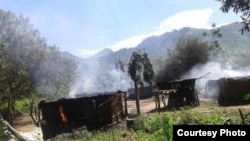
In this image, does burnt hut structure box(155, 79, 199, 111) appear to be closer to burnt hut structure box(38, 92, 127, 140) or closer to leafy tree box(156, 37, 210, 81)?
burnt hut structure box(38, 92, 127, 140)

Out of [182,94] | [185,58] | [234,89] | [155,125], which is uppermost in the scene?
[185,58]

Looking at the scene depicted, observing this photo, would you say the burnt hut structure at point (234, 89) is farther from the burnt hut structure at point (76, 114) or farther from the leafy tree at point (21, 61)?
the leafy tree at point (21, 61)

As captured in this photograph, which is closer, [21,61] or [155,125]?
[155,125]

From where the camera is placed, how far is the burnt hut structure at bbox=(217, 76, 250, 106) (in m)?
27.2

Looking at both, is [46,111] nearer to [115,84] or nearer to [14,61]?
[14,61]

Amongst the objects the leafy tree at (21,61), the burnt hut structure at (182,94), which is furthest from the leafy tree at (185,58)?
the burnt hut structure at (182,94)

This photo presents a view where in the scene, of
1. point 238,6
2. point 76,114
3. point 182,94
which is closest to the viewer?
point 238,6

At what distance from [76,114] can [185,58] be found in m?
32.1

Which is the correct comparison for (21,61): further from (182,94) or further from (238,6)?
(238,6)

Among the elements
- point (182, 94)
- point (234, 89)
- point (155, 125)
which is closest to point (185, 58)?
point (182, 94)

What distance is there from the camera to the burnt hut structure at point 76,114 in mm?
22953

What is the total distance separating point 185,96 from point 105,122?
8360 mm

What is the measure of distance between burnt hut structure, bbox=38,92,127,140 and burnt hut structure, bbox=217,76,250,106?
907 centimetres

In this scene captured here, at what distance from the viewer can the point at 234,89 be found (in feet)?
90.9
